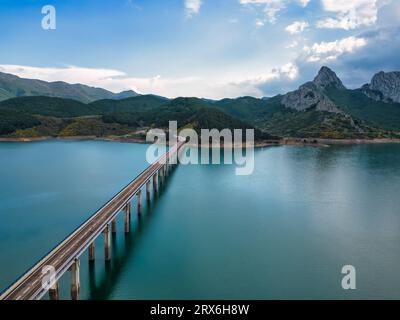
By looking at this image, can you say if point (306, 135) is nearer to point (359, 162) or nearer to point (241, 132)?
point (241, 132)

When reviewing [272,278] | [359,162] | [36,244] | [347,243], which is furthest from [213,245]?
[359,162]

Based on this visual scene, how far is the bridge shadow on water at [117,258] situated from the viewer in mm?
32531

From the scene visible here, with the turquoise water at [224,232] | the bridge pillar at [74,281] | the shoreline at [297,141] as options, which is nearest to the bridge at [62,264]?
the bridge pillar at [74,281]

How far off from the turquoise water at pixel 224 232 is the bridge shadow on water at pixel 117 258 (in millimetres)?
117

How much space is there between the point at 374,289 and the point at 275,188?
141ft

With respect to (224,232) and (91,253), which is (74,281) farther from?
(224,232)

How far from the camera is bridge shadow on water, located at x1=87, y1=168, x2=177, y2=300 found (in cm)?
3253

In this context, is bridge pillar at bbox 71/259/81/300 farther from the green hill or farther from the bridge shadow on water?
the green hill

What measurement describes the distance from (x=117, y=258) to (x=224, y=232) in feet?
50.5

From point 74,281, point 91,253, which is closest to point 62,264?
point 74,281

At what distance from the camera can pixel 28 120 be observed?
192125 mm

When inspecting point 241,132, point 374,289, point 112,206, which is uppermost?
point 241,132

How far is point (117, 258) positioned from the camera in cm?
3900

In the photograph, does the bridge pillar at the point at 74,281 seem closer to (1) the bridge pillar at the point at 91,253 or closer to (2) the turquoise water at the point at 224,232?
(2) the turquoise water at the point at 224,232
